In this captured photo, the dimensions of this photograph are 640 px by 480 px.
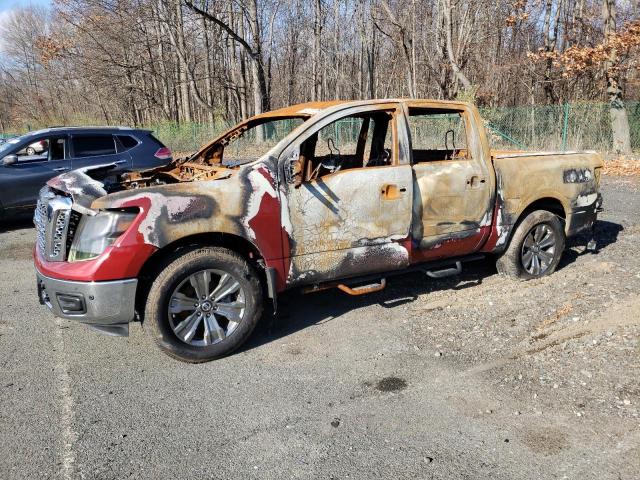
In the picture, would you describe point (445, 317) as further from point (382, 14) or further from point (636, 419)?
point (382, 14)

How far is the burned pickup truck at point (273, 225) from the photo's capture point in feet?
11.4

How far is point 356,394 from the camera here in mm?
3301

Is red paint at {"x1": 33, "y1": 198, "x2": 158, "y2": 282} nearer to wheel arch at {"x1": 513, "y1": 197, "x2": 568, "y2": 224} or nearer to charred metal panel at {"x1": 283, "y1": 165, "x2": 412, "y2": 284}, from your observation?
charred metal panel at {"x1": 283, "y1": 165, "x2": 412, "y2": 284}

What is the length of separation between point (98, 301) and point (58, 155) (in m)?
6.35

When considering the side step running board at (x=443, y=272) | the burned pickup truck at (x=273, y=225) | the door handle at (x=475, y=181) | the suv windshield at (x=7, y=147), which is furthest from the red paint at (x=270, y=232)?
the suv windshield at (x=7, y=147)

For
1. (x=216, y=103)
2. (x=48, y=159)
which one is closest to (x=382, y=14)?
(x=216, y=103)

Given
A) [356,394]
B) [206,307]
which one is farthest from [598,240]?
[206,307]

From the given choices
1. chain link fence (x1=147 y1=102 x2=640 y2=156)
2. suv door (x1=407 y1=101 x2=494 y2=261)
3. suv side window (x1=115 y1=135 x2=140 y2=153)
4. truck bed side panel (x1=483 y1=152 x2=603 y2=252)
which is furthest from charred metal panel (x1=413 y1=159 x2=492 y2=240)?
chain link fence (x1=147 y1=102 x2=640 y2=156)

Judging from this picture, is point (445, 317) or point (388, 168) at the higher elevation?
point (388, 168)

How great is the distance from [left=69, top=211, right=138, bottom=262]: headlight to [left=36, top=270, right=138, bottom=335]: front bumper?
0.72 ft

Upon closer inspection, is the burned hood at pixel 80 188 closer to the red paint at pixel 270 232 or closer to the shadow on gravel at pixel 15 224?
the red paint at pixel 270 232

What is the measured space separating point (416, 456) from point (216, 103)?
40.2 meters

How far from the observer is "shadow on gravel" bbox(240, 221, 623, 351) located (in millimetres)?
4359

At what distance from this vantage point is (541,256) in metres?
5.35
